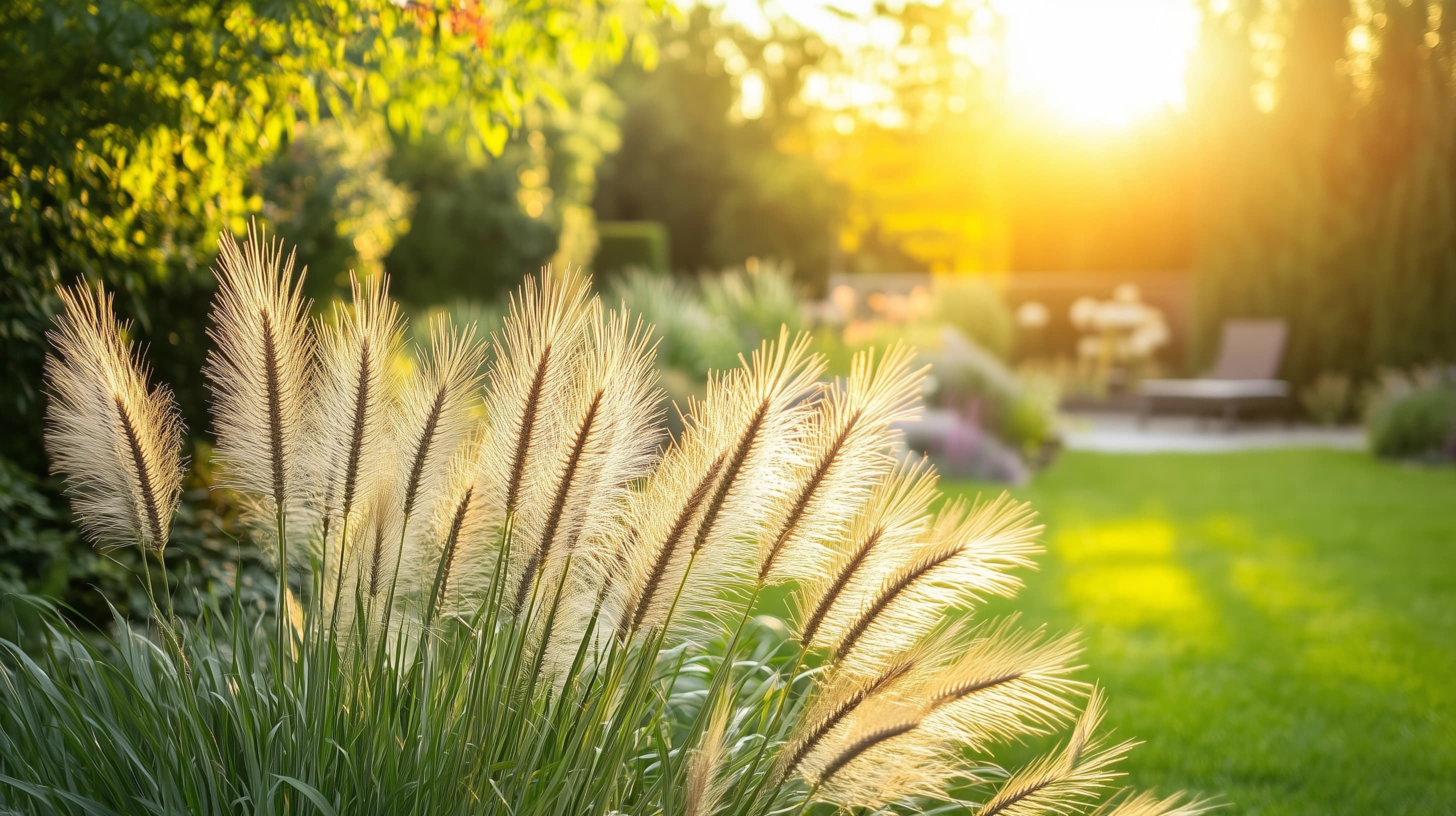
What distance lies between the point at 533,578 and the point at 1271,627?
13.6 ft

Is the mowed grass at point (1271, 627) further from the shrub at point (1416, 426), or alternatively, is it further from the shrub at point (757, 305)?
the shrub at point (757, 305)

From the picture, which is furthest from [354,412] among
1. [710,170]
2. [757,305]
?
[710,170]

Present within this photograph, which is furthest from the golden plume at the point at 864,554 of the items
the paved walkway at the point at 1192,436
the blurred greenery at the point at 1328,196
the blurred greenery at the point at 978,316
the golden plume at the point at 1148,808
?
the blurred greenery at the point at 978,316

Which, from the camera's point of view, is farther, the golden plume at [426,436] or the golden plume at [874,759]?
the golden plume at [426,436]

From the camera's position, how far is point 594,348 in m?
1.48

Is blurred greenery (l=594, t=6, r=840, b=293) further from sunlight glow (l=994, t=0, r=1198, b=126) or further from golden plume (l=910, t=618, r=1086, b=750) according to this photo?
golden plume (l=910, t=618, r=1086, b=750)

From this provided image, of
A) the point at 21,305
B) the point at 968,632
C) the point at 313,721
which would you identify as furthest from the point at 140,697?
the point at 21,305

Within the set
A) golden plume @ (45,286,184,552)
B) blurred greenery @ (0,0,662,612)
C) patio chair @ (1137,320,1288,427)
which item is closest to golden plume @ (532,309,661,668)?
golden plume @ (45,286,184,552)

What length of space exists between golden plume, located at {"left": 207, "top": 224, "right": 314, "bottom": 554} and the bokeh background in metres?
0.16

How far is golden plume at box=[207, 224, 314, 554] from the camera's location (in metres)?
1.44

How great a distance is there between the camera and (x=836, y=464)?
4.56 feet

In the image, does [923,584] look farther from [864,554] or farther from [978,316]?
[978,316]

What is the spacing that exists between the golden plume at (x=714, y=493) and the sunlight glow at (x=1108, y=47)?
457 cm

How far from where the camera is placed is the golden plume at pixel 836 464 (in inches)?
54.8
